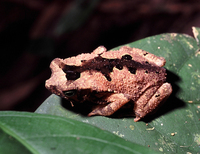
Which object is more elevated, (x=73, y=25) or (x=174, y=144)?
(x=73, y=25)

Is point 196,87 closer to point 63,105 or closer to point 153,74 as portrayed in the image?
point 153,74

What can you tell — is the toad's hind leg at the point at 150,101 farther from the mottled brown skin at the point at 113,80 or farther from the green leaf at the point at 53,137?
the green leaf at the point at 53,137

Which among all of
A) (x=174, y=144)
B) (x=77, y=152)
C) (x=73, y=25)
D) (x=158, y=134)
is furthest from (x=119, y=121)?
(x=73, y=25)

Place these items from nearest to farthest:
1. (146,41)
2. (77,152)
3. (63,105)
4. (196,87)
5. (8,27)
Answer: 1. (77,152)
2. (63,105)
3. (196,87)
4. (146,41)
5. (8,27)

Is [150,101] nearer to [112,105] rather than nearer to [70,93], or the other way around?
[112,105]

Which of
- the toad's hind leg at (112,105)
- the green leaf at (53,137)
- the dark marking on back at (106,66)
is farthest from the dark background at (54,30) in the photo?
the green leaf at (53,137)

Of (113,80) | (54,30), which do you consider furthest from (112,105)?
(54,30)

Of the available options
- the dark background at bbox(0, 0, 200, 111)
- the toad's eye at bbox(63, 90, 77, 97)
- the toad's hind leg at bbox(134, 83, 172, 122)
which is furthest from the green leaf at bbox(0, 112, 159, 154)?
the dark background at bbox(0, 0, 200, 111)
